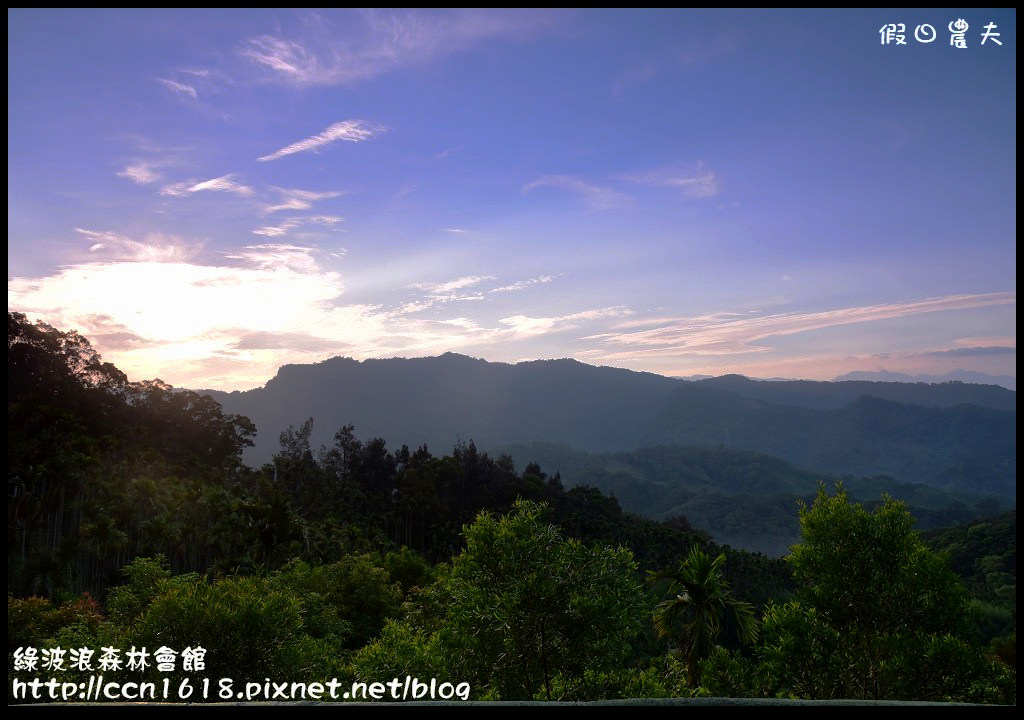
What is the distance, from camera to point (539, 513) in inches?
504

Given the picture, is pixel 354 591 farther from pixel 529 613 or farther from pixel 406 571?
pixel 529 613

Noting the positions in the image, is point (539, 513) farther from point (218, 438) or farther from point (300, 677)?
point (218, 438)

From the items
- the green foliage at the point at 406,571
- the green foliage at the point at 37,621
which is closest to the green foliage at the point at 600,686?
the green foliage at the point at 37,621

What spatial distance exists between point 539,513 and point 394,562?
27.5m

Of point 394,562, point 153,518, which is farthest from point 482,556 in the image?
point 153,518

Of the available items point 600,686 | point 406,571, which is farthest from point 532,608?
point 406,571

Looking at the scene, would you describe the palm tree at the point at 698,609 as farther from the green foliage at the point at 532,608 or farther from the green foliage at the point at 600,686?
the green foliage at the point at 532,608

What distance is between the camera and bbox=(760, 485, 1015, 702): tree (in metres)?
11.5

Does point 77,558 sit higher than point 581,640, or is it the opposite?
point 581,640

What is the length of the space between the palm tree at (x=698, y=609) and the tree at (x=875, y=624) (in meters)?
1.68

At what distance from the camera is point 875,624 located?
12.6m

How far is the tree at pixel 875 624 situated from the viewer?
11.5 m

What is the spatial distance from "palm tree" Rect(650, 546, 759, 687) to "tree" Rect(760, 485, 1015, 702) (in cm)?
168
